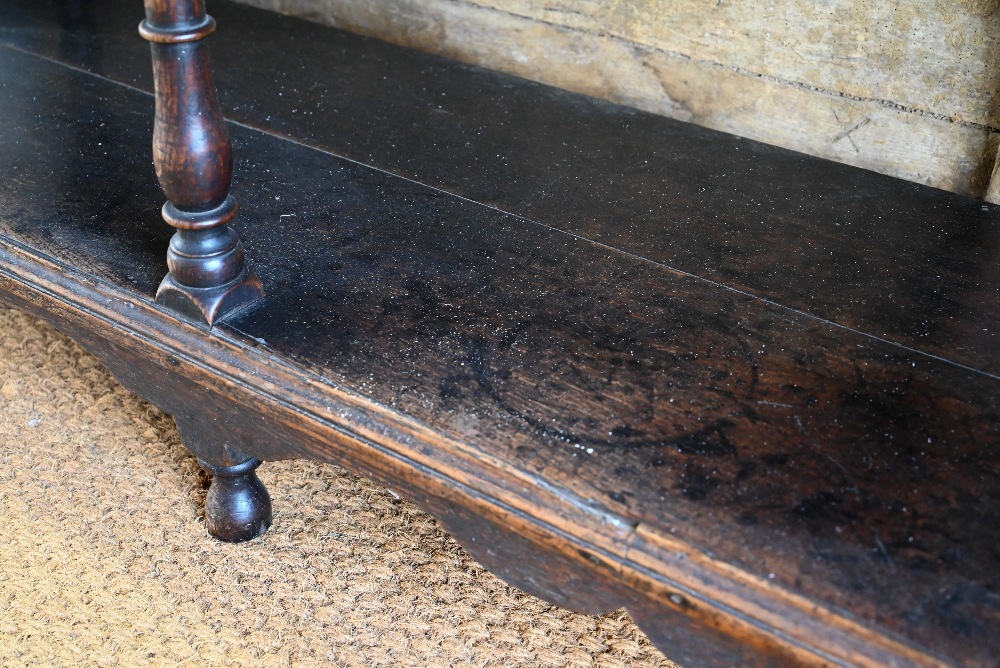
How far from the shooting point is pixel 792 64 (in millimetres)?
1751

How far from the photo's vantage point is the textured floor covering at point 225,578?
1.35 metres

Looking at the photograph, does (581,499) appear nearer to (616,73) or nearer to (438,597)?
(438,597)

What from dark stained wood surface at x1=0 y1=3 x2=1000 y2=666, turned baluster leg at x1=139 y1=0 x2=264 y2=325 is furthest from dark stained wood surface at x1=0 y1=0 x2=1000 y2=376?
turned baluster leg at x1=139 y1=0 x2=264 y2=325

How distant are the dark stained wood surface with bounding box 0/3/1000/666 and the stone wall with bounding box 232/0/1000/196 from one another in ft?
0.40

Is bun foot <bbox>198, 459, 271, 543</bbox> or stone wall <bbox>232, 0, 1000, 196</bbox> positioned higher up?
stone wall <bbox>232, 0, 1000, 196</bbox>

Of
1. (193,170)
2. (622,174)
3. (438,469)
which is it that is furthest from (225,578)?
(622,174)

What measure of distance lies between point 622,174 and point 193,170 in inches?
29.5

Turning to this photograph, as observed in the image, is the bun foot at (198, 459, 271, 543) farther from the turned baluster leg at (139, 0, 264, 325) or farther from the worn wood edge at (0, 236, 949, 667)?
the turned baluster leg at (139, 0, 264, 325)

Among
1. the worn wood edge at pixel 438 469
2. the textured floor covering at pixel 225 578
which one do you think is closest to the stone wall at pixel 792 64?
the textured floor covering at pixel 225 578

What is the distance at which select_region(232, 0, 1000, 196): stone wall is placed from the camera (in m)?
1.61

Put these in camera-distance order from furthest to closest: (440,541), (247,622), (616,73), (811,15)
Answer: (616,73)
(811,15)
(440,541)
(247,622)

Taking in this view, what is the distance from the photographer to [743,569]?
943mm

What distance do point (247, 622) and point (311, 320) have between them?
44 cm

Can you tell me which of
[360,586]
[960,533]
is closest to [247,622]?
[360,586]
